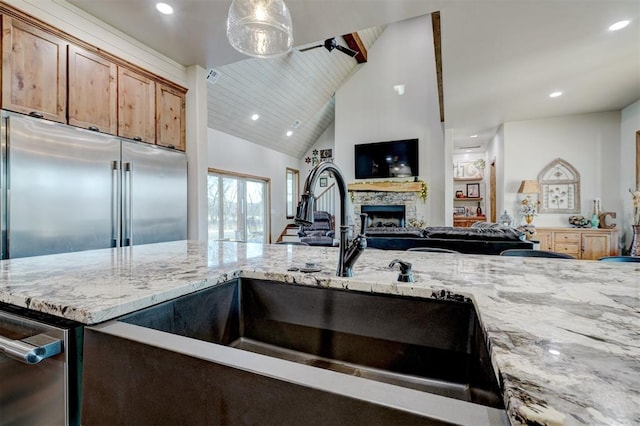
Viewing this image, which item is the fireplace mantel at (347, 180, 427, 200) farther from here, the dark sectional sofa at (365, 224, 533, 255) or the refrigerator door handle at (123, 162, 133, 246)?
the refrigerator door handle at (123, 162, 133, 246)

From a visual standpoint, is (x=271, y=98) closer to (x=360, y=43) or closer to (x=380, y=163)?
(x=360, y=43)

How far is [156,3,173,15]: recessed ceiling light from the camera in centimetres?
259

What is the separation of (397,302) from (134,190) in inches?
112

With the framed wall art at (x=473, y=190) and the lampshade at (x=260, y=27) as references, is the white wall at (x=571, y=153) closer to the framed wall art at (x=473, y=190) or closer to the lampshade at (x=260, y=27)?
the framed wall art at (x=473, y=190)

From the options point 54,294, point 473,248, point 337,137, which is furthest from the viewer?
point 337,137

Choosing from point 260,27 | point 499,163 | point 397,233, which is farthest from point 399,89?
point 260,27

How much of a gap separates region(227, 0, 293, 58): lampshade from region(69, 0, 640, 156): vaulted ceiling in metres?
0.65

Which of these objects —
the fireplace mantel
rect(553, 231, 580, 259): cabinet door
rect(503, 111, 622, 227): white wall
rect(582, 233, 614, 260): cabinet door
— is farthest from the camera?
the fireplace mantel

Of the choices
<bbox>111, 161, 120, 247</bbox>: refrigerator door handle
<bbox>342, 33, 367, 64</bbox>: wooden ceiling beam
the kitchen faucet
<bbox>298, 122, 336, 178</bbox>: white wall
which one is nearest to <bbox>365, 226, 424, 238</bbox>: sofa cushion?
<bbox>111, 161, 120, 247</bbox>: refrigerator door handle

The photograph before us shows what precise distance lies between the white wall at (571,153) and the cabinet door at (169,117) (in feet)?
18.9

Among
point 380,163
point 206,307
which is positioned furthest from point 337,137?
point 206,307

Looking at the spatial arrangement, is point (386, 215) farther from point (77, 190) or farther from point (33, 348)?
point (33, 348)

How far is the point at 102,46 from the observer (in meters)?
2.86

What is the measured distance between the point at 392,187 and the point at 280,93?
323 centimetres
